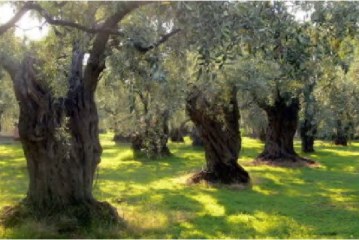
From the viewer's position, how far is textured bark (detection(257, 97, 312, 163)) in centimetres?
3541

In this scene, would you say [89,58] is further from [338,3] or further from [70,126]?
[338,3]

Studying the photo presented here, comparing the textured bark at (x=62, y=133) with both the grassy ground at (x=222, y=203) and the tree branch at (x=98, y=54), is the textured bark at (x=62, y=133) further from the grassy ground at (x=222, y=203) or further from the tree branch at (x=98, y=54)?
the grassy ground at (x=222, y=203)

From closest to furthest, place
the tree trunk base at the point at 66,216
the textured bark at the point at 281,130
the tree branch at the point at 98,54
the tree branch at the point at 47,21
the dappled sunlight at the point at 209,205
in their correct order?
the tree branch at the point at 47,21
the tree branch at the point at 98,54
the tree trunk base at the point at 66,216
the dappled sunlight at the point at 209,205
the textured bark at the point at 281,130

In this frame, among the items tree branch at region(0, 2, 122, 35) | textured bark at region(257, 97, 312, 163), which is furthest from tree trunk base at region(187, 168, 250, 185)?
tree branch at region(0, 2, 122, 35)

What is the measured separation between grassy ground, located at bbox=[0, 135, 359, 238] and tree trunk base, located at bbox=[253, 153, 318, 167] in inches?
76.5

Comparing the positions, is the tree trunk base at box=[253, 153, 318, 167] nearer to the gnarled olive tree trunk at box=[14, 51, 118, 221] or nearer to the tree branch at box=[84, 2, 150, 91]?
the gnarled olive tree trunk at box=[14, 51, 118, 221]

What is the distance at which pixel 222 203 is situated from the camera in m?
19.1

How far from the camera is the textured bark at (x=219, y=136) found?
23.7 meters

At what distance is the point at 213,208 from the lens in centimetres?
1808

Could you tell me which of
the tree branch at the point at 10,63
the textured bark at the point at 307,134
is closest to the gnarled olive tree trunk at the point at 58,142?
the tree branch at the point at 10,63

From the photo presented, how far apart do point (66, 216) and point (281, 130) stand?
79.3 ft

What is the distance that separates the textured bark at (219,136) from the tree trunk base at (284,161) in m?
10.5

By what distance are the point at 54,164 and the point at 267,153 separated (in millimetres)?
23777

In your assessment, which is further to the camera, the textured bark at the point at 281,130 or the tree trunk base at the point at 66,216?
the textured bark at the point at 281,130
